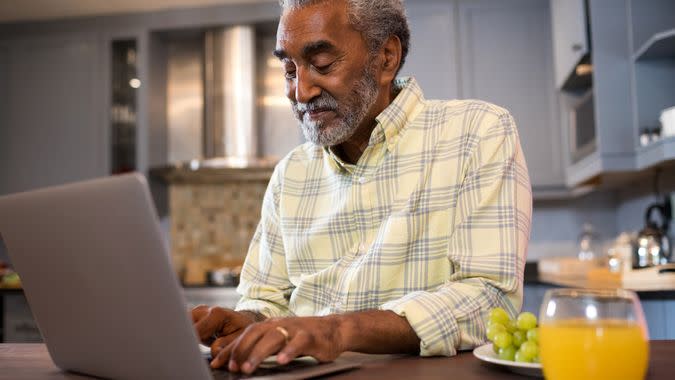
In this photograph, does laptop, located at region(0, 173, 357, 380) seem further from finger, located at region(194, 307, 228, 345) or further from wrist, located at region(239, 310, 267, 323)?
wrist, located at region(239, 310, 267, 323)

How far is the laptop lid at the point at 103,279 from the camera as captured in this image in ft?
2.17

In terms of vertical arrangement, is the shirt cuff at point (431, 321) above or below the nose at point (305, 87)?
below

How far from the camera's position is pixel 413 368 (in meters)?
0.84

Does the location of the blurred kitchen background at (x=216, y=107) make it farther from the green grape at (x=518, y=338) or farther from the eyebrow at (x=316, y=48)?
the green grape at (x=518, y=338)

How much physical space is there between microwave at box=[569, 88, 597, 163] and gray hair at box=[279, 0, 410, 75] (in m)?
1.75

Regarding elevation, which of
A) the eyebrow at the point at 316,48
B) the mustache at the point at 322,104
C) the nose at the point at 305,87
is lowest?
the mustache at the point at 322,104

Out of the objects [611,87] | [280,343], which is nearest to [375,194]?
[280,343]

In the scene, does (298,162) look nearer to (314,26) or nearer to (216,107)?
(314,26)

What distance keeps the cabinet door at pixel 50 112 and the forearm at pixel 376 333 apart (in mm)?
3713

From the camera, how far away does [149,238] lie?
2.14 ft

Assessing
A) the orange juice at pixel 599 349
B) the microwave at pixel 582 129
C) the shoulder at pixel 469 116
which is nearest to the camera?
the orange juice at pixel 599 349

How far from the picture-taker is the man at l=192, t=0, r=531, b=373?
111cm

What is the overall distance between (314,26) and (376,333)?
0.61 meters

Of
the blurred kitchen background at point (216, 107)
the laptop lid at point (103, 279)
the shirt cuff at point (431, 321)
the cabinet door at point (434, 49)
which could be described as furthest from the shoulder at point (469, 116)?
the cabinet door at point (434, 49)
